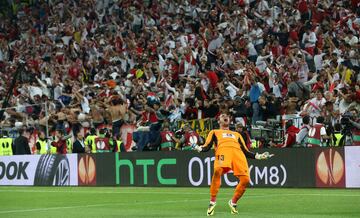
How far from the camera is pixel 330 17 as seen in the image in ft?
102

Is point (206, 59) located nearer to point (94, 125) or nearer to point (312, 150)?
Answer: point (94, 125)

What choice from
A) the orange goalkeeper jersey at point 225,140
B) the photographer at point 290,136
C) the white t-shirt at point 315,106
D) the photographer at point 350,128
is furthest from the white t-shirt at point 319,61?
the orange goalkeeper jersey at point 225,140

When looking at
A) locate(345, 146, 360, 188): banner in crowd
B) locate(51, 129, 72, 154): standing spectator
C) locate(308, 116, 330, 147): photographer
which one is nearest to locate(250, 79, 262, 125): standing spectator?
locate(308, 116, 330, 147): photographer

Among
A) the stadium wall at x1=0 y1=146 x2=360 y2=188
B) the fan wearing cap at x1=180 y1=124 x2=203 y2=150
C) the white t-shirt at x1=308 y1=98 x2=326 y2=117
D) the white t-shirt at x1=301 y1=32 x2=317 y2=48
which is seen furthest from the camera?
the white t-shirt at x1=301 y1=32 x2=317 y2=48

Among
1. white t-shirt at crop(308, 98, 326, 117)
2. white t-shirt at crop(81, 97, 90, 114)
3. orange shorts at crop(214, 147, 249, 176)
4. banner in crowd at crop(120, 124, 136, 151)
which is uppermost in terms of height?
white t-shirt at crop(81, 97, 90, 114)

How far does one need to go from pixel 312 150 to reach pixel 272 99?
3747 mm

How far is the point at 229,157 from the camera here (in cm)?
1752

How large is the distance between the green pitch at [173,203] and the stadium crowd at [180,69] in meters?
2.74

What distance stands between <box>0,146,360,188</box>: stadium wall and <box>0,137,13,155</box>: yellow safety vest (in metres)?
0.55

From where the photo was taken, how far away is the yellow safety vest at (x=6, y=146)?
111 ft

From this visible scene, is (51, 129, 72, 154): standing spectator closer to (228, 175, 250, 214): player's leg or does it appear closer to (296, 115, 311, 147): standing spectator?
(296, 115, 311, 147): standing spectator

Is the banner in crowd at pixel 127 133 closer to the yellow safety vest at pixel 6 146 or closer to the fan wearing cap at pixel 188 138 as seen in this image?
the fan wearing cap at pixel 188 138

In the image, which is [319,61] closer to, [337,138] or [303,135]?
[303,135]

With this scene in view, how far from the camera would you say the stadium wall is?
24.0 meters
